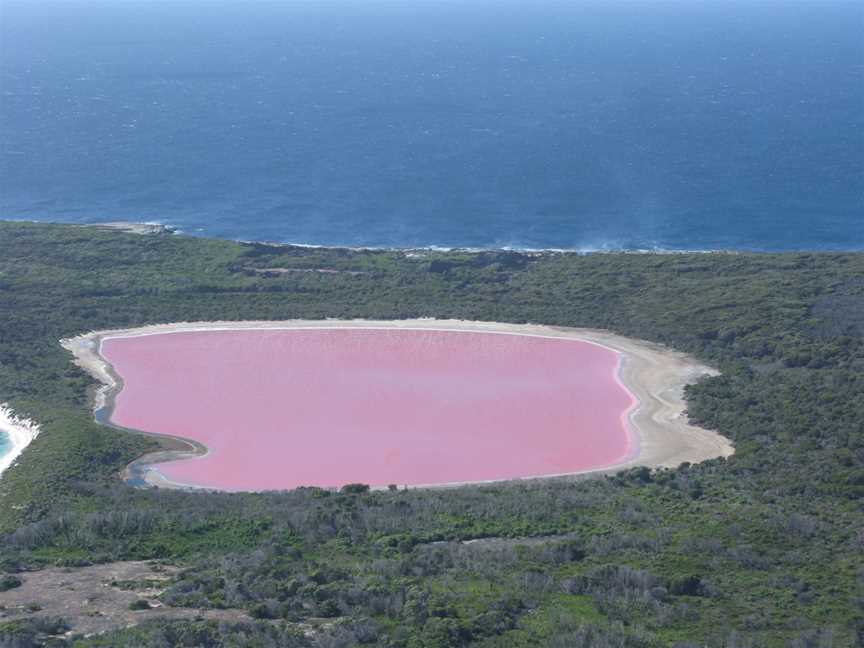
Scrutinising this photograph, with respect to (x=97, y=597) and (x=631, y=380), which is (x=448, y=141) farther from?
(x=97, y=597)

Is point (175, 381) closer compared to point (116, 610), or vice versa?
point (116, 610)

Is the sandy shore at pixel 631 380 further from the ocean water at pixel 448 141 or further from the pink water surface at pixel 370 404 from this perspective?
the ocean water at pixel 448 141

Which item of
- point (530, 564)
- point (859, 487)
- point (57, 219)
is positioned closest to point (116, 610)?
point (530, 564)

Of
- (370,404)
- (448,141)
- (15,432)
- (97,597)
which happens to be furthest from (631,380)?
(448,141)

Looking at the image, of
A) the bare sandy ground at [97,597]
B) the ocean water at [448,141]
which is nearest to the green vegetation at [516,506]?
the bare sandy ground at [97,597]

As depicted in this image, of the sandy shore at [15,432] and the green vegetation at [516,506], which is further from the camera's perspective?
the sandy shore at [15,432]

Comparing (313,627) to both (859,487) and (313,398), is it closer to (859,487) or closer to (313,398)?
(859,487)
